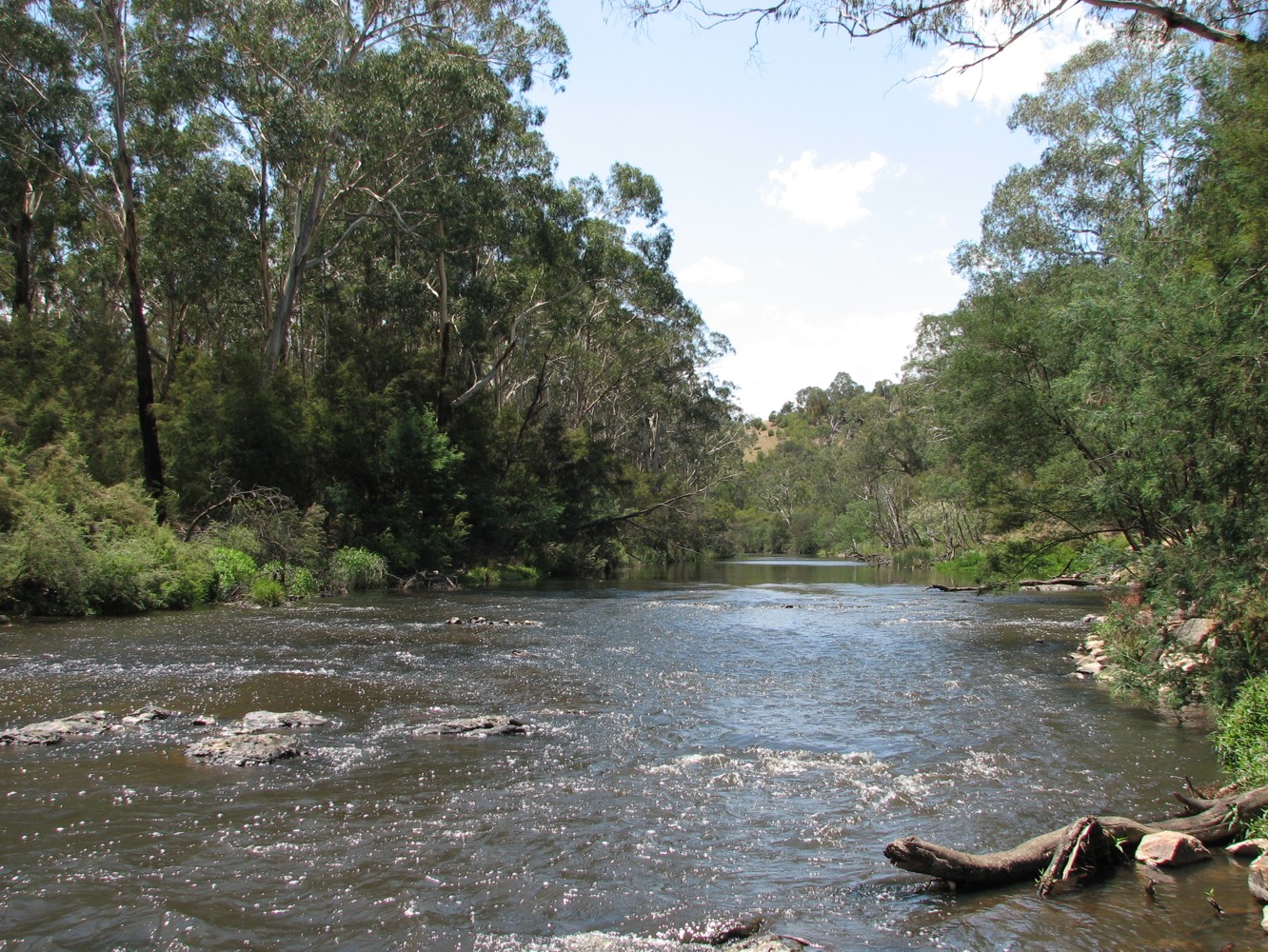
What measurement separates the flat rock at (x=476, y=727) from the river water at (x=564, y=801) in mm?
265

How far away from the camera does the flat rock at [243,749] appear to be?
24.9 ft

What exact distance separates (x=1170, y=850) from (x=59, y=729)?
9.19m

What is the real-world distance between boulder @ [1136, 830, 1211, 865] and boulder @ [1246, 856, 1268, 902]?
0.42 metres

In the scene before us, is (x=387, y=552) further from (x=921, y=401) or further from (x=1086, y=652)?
(x=921, y=401)

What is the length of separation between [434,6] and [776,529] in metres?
71.6

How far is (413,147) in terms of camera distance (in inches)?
1179

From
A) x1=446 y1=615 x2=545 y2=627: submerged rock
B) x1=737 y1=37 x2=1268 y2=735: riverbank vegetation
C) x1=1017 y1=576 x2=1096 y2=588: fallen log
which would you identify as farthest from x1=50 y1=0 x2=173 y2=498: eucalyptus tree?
x1=1017 y1=576 x2=1096 y2=588: fallen log

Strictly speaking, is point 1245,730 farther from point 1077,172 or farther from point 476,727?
point 1077,172

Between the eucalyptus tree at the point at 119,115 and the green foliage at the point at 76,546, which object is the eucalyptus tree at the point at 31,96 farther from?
the green foliage at the point at 76,546

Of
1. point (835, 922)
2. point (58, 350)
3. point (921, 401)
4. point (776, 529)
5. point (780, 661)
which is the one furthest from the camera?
point (776, 529)

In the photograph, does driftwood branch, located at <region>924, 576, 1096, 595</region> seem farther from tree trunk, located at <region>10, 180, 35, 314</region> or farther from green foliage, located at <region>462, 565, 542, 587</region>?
tree trunk, located at <region>10, 180, 35, 314</region>

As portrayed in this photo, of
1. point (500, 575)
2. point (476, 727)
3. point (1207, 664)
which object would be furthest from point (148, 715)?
point (500, 575)

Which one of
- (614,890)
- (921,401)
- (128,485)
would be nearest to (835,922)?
(614,890)

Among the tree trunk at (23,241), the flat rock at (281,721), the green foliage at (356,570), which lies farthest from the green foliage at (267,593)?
the tree trunk at (23,241)
